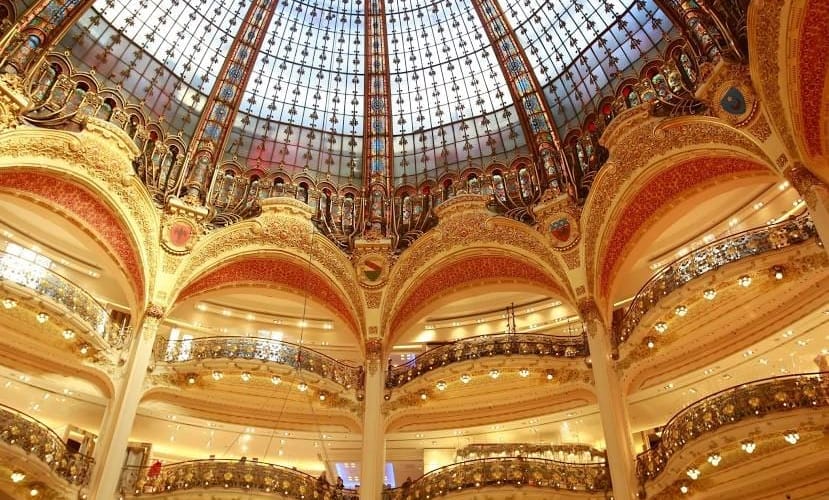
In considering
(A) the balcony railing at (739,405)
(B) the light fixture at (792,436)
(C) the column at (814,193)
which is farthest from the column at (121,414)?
(C) the column at (814,193)

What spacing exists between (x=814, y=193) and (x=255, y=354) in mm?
13813

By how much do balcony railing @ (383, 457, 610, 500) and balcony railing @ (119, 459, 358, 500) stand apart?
252cm

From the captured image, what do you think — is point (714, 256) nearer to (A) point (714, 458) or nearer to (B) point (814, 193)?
(B) point (814, 193)

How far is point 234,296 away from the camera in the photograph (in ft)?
68.9

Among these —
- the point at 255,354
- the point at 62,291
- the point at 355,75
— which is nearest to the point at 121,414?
the point at 62,291

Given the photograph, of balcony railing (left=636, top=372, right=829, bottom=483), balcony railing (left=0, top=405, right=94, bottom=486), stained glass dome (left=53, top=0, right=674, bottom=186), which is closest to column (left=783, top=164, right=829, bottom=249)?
balcony railing (left=636, top=372, right=829, bottom=483)

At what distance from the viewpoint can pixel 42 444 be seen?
530 inches

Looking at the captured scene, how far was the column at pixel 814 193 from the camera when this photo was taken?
11.9 metres

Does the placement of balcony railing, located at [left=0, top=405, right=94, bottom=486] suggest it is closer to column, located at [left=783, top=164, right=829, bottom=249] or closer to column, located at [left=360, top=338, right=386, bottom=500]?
column, located at [left=360, top=338, right=386, bottom=500]

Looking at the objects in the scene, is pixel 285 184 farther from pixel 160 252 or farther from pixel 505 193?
pixel 505 193

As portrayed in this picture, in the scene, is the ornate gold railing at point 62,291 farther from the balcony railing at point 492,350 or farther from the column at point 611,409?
the column at point 611,409

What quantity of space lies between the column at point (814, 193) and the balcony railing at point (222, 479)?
12527mm

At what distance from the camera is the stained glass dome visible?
730 inches

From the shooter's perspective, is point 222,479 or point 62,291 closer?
point 222,479
